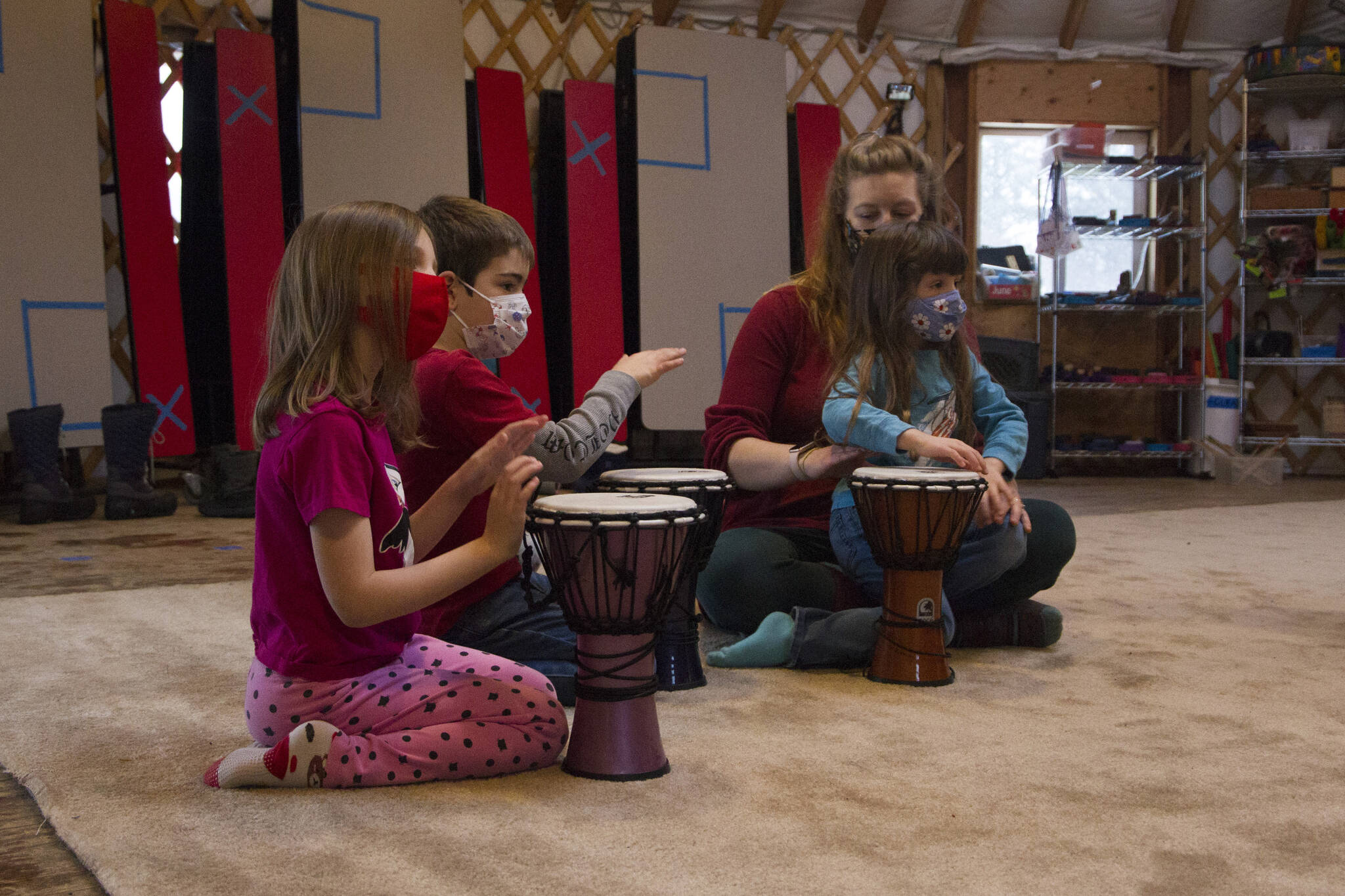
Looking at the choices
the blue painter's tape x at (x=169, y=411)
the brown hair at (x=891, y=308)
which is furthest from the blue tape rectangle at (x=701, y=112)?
the brown hair at (x=891, y=308)

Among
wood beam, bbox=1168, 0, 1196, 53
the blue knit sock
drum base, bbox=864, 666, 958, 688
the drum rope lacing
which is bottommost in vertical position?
drum base, bbox=864, 666, 958, 688

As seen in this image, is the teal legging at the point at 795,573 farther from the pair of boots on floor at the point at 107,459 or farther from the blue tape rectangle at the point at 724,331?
the blue tape rectangle at the point at 724,331

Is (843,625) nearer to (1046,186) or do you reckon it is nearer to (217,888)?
(217,888)

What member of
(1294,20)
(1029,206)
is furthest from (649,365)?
(1294,20)

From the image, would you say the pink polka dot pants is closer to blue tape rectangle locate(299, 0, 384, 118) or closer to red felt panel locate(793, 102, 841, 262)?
blue tape rectangle locate(299, 0, 384, 118)

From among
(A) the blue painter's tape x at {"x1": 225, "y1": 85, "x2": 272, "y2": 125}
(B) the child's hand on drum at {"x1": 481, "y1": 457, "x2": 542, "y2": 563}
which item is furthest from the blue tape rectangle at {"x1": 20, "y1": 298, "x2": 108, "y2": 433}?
(B) the child's hand on drum at {"x1": 481, "y1": 457, "x2": 542, "y2": 563}

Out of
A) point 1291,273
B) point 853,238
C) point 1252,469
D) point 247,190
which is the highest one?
point 247,190

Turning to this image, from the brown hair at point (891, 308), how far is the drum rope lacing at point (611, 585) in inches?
23.8

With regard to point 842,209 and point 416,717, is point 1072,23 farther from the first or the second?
point 416,717

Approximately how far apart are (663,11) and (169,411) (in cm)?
296

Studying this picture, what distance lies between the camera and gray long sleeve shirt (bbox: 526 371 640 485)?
65.7 inches

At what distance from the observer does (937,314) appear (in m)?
1.83

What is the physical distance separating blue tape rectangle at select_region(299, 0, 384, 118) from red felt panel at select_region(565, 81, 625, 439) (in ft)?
2.76

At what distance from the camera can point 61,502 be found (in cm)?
382
